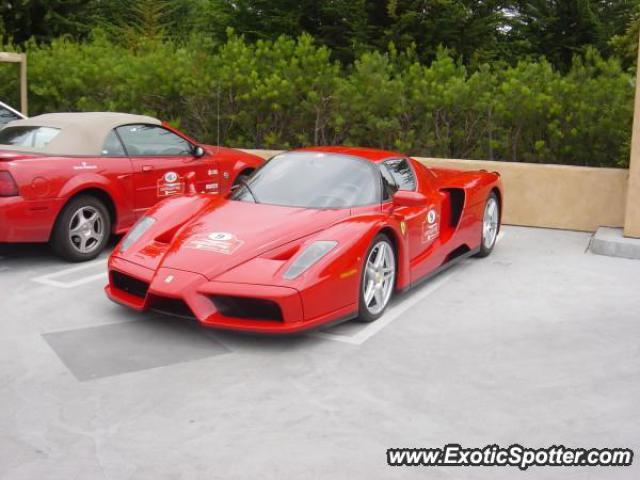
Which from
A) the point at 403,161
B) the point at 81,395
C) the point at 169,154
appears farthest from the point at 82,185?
the point at 81,395

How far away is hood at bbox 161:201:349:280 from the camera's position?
5.49 meters

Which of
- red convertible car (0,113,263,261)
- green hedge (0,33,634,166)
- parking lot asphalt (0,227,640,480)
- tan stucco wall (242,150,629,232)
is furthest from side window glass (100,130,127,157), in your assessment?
tan stucco wall (242,150,629,232)

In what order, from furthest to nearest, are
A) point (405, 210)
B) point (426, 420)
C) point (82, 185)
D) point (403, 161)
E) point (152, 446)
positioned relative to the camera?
1. point (82, 185)
2. point (403, 161)
3. point (405, 210)
4. point (426, 420)
5. point (152, 446)

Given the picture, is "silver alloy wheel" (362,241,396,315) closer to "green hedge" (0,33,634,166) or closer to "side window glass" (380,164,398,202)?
"side window glass" (380,164,398,202)

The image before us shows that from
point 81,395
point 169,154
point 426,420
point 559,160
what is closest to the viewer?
point 426,420

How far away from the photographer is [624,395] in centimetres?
466

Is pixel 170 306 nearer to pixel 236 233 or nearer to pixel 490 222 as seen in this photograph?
pixel 236 233

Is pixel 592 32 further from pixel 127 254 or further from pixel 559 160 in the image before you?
pixel 127 254

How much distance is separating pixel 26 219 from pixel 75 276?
692 millimetres

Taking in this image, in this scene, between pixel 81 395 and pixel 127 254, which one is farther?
pixel 127 254

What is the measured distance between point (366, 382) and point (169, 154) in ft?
16.1

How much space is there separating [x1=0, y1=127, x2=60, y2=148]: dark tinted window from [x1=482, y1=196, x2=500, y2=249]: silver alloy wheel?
4.54m

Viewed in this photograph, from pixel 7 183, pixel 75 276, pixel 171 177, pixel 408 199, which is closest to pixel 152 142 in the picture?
pixel 171 177

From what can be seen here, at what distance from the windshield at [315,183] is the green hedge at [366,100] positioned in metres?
4.95
